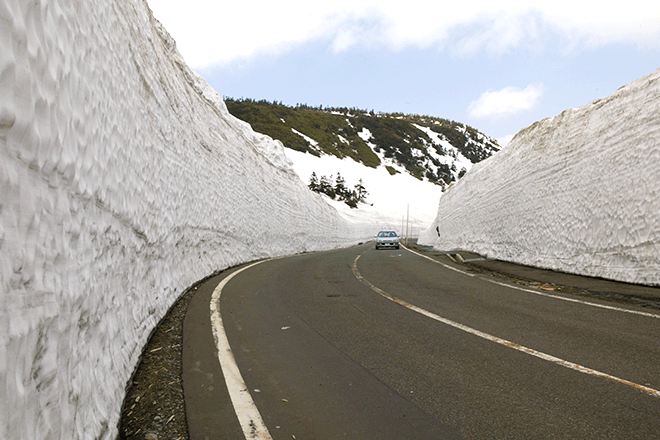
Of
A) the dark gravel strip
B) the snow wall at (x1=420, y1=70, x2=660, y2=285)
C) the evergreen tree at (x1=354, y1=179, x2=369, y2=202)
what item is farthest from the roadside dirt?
the evergreen tree at (x1=354, y1=179, x2=369, y2=202)

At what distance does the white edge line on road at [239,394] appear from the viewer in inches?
119

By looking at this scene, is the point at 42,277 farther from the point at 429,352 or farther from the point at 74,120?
the point at 429,352

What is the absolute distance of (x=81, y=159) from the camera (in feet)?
10.3

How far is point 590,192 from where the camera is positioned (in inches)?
443

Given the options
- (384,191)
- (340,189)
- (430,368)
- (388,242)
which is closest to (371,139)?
(384,191)

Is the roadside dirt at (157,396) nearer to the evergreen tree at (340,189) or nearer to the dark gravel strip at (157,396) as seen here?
the dark gravel strip at (157,396)

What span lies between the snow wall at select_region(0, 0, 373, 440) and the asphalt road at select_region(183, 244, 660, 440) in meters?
0.87

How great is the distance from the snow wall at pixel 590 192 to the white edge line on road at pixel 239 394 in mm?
8669

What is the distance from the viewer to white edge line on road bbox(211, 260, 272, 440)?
3031 millimetres

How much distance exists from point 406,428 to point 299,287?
634 centimetres

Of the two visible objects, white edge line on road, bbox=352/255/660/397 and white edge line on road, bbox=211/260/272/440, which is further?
white edge line on road, bbox=352/255/660/397

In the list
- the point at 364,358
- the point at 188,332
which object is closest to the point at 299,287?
the point at 188,332

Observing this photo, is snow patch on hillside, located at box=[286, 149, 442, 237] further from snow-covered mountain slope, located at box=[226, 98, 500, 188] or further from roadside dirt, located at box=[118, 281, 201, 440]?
roadside dirt, located at box=[118, 281, 201, 440]

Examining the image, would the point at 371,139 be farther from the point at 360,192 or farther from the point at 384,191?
the point at 360,192
